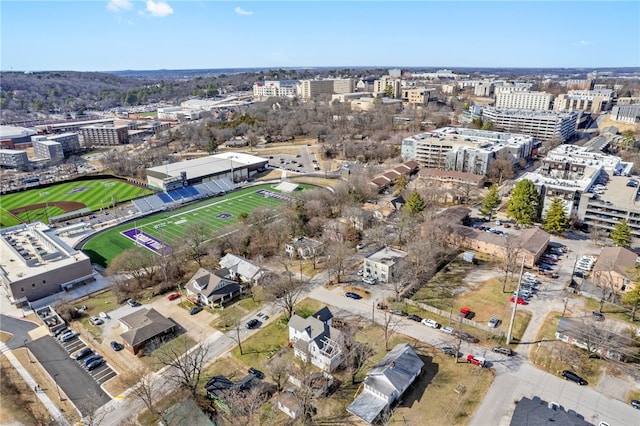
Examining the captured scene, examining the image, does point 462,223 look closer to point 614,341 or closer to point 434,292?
point 434,292

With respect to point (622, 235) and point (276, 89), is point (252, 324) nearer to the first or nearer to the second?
point (622, 235)

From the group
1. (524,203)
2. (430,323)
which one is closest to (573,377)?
(430,323)

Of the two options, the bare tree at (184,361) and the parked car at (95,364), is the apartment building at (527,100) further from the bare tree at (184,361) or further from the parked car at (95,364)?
the parked car at (95,364)

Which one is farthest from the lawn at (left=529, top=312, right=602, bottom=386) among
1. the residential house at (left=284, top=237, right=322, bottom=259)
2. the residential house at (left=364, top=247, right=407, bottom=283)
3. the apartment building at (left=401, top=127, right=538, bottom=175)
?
the apartment building at (left=401, top=127, right=538, bottom=175)

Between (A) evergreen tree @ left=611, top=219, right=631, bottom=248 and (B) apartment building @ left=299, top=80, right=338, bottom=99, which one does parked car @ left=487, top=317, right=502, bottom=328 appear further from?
(B) apartment building @ left=299, top=80, right=338, bottom=99

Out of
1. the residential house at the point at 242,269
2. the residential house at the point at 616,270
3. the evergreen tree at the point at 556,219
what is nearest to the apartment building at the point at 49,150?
the residential house at the point at 242,269

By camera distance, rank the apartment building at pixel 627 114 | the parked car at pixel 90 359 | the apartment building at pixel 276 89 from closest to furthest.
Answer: the parked car at pixel 90 359, the apartment building at pixel 627 114, the apartment building at pixel 276 89
